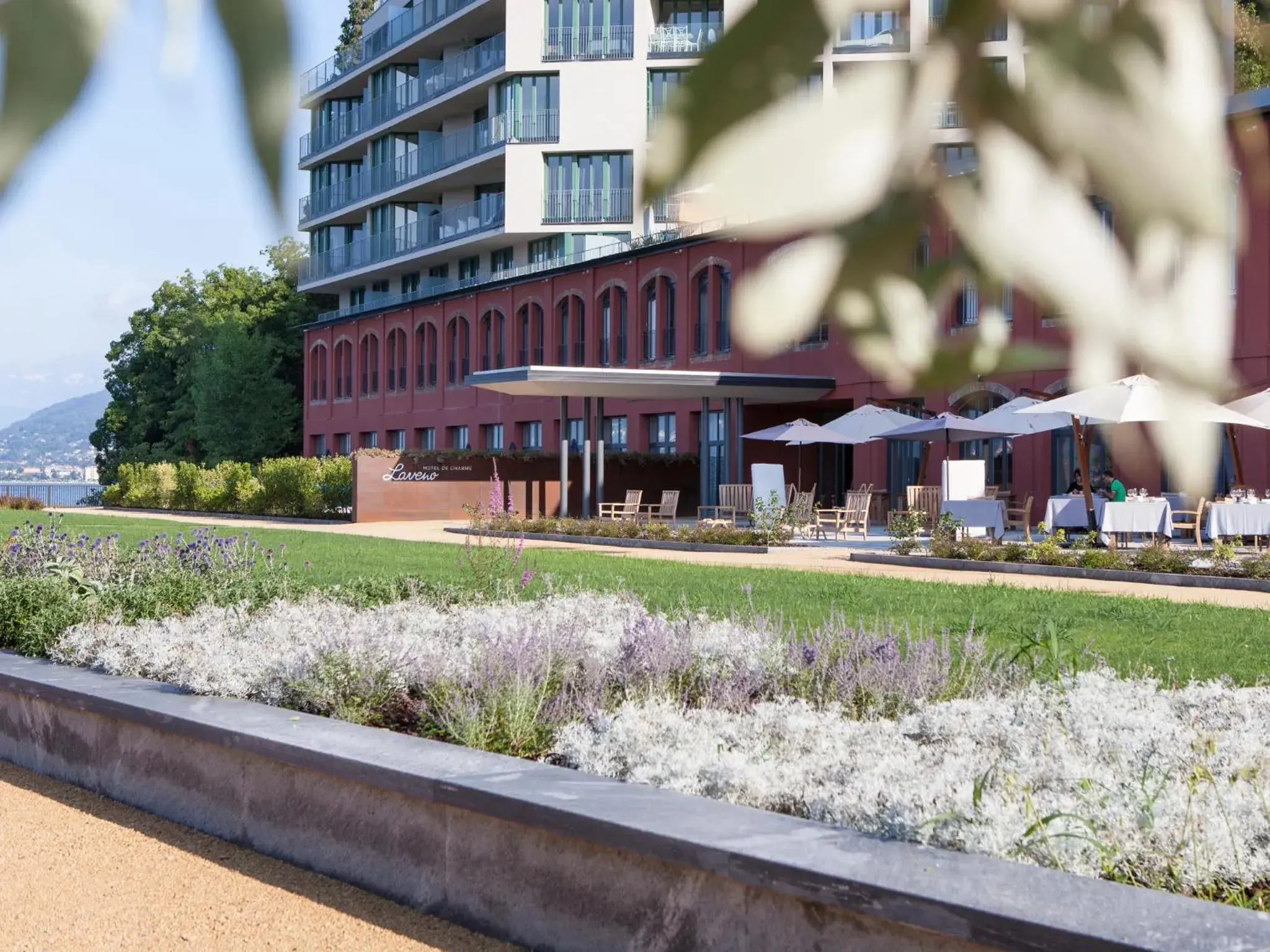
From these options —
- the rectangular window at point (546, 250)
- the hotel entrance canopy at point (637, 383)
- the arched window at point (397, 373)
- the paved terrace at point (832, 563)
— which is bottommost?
the paved terrace at point (832, 563)

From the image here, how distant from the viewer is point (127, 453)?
6956cm

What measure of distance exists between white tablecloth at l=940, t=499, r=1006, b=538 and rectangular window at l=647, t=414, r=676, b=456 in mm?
17370

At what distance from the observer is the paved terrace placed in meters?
14.8

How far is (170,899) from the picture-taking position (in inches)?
190

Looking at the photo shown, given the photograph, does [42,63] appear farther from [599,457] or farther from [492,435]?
[492,435]

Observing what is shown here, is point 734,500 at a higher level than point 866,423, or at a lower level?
lower

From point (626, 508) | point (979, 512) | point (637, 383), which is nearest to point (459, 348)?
point (637, 383)

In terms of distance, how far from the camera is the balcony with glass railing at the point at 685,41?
1.68ft

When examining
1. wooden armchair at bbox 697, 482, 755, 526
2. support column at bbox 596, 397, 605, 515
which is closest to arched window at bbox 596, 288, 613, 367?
support column at bbox 596, 397, 605, 515

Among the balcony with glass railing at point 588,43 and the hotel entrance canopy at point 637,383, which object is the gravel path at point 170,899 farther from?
the hotel entrance canopy at point 637,383

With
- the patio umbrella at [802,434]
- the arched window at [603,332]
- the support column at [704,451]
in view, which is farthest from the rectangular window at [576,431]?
the patio umbrella at [802,434]

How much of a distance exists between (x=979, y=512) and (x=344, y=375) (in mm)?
37991

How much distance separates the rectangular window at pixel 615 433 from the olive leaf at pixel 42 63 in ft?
138

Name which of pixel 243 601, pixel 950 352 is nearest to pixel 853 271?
pixel 950 352
